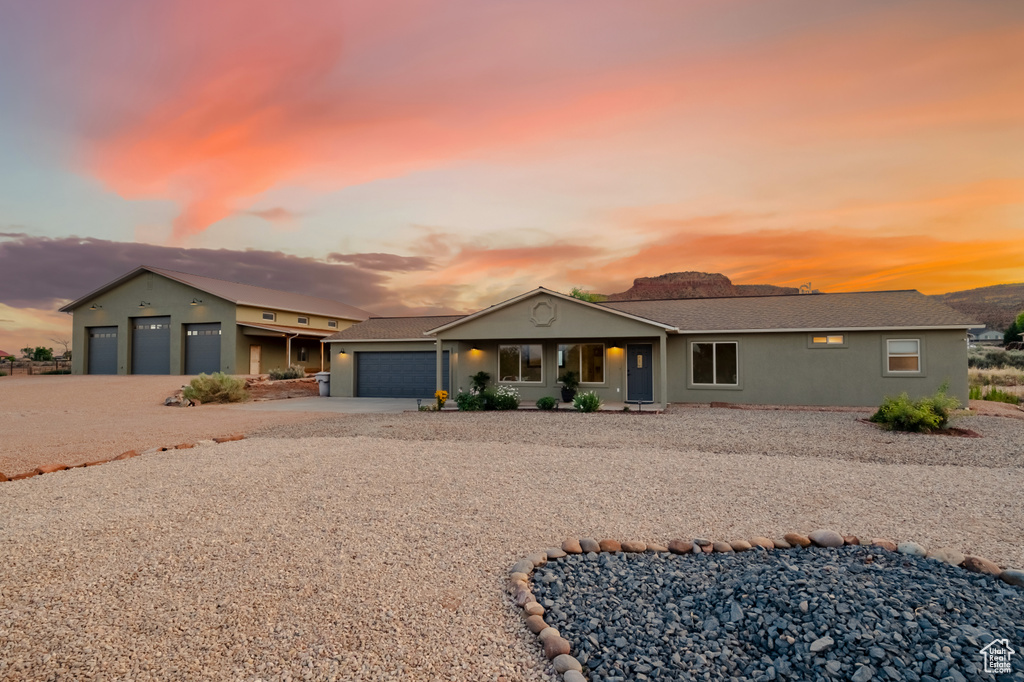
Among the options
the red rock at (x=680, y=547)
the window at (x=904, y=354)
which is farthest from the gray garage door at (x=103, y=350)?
the window at (x=904, y=354)

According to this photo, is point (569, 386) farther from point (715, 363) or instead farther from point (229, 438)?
point (229, 438)

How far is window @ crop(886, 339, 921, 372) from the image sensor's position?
631 inches

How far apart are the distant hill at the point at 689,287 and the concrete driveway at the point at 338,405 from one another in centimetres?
7359

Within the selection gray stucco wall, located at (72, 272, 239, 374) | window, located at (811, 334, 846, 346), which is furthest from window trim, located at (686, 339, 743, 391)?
gray stucco wall, located at (72, 272, 239, 374)

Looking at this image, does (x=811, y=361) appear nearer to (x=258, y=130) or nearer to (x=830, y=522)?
(x=830, y=522)

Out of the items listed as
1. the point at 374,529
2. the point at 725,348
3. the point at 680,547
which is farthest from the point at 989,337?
the point at 374,529

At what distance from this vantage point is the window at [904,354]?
1602cm

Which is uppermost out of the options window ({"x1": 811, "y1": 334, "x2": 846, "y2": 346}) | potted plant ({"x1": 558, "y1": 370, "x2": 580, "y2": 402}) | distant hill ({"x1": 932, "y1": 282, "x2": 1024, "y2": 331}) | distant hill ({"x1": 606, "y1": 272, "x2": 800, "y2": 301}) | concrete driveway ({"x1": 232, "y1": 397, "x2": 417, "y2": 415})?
distant hill ({"x1": 606, "y1": 272, "x2": 800, "y2": 301})

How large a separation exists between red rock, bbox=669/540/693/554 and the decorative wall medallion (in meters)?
12.6

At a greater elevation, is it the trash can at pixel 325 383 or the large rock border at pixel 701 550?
the trash can at pixel 325 383

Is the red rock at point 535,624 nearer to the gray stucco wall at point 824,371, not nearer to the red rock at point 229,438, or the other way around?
the red rock at point 229,438

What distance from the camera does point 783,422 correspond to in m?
12.7

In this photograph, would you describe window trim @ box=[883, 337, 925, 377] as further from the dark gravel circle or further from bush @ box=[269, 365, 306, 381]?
bush @ box=[269, 365, 306, 381]

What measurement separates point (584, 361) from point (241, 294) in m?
22.6
